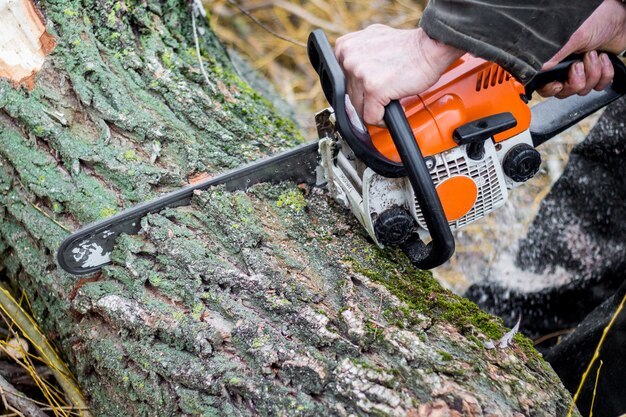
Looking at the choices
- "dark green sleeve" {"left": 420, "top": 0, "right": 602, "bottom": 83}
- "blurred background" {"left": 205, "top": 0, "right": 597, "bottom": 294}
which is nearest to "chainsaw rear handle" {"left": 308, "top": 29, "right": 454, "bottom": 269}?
"dark green sleeve" {"left": 420, "top": 0, "right": 602, "bottom": 83}

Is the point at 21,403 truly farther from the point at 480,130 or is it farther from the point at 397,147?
the point at 480,130

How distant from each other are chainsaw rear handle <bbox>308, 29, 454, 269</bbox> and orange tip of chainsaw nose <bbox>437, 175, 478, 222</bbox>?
0.11 metres

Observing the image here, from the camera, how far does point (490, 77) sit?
1.52 metres

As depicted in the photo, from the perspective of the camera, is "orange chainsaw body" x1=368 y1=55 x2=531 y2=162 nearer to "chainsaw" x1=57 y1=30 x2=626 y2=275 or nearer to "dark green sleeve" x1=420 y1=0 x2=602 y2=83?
"chainsaw" x1=57 y1=30 x2=626 y2=275

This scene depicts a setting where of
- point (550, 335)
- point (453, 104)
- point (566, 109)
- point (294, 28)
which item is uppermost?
point (294, 28)

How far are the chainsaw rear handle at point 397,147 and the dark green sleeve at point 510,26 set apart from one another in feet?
0.69

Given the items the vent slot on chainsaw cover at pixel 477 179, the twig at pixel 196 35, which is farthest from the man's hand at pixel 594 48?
the twig at pixel 196 35

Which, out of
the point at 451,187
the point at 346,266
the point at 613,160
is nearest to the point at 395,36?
the point at 451,187

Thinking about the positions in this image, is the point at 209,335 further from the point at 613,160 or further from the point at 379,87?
the point at 613,160

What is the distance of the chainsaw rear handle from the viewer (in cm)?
139

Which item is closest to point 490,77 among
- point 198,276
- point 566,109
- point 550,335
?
point 566,109

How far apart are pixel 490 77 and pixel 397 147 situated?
331mm

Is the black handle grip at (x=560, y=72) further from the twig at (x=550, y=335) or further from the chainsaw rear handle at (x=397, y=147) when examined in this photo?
the twig at (x=550, y=335)

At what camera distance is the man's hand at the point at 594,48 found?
58.1 inches
